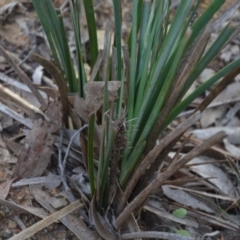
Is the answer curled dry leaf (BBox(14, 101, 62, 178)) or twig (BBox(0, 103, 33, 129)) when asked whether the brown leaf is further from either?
twig (BBox(0, 103, 33, 129))

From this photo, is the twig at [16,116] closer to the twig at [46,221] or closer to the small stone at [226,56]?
the twig at [46,221]

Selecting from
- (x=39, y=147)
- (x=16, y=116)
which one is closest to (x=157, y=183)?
(x=39, y=147)

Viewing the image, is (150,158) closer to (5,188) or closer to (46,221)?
(46,221)

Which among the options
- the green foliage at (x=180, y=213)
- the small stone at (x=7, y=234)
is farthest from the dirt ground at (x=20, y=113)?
the green foliage at (x=180, y=213)

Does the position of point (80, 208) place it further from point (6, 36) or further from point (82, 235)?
point (6, 36)

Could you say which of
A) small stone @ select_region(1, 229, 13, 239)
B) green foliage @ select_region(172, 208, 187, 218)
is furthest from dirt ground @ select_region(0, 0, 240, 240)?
green foliage @ select_region(172, 208, 187, 218)
